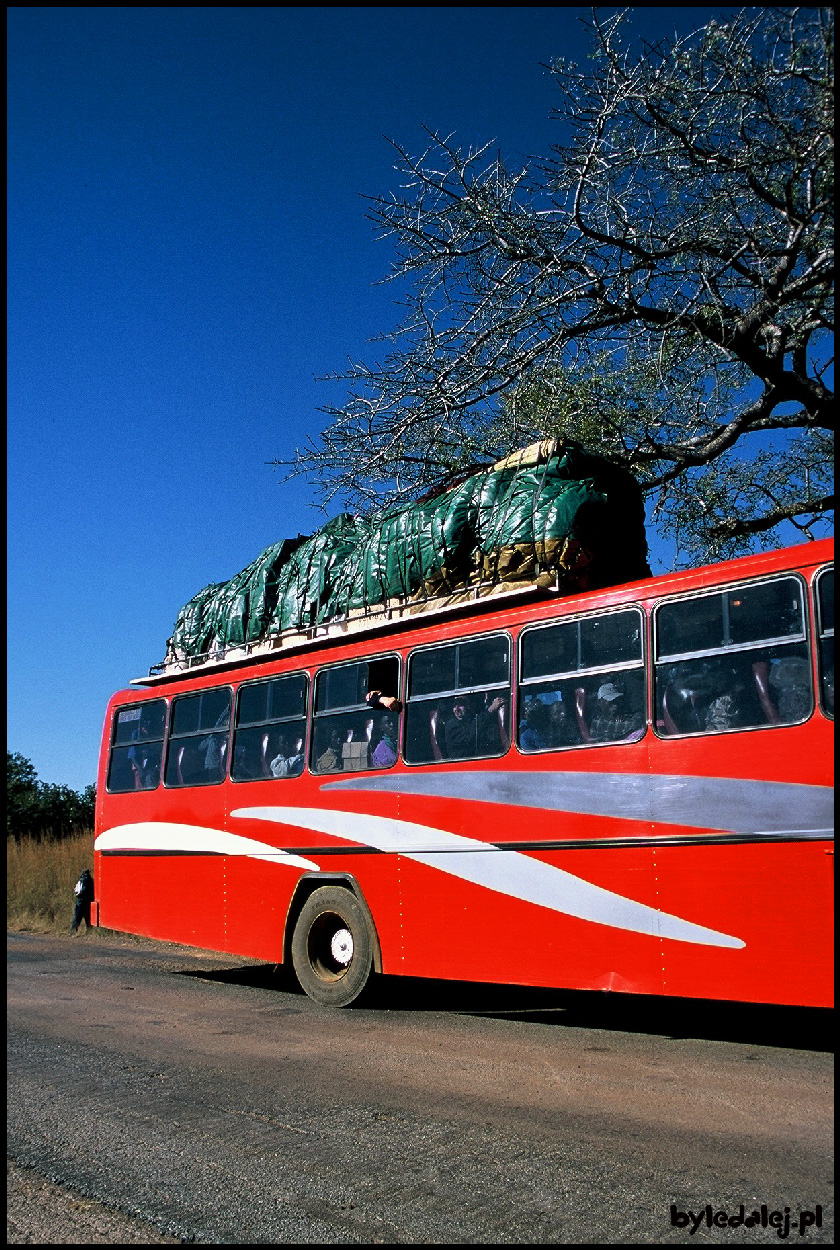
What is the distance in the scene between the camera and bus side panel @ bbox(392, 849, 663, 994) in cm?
704

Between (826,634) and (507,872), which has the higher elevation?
(826,634)

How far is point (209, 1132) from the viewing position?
5129 millimetres

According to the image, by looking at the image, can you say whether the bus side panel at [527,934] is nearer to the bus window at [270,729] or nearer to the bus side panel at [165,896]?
the bus window at [270,729]

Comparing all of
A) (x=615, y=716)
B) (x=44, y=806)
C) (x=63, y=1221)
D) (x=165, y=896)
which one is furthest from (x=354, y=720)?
(x=44, y=806)

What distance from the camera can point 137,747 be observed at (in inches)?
487

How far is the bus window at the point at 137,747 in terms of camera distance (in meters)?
Result: 12.0

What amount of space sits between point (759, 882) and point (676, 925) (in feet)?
2.34

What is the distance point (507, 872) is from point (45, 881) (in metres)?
16.5

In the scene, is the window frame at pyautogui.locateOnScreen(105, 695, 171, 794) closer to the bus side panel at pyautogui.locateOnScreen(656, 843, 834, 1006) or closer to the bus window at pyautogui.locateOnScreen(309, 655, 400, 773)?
the bus window at pyautogui.locateOnScreen(309, 655, 400, 773)

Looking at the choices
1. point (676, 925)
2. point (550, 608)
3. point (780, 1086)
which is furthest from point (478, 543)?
point (780, 1086)

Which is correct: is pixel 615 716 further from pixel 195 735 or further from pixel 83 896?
pixel 83 896

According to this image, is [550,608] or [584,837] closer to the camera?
[584,837]

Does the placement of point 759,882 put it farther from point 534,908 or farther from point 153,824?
point 153,824
